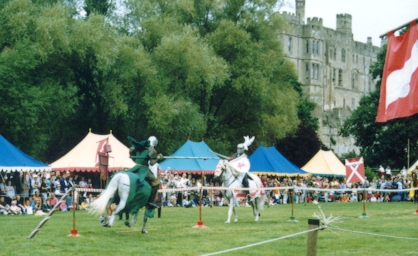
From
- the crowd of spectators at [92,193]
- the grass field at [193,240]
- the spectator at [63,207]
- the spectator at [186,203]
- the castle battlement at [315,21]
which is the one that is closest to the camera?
the grass field at [193,240]

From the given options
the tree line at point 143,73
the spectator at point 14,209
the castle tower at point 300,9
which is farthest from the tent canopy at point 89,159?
the castle tower at point 300,9

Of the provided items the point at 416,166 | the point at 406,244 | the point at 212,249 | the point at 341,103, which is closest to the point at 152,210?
the point at 212,249

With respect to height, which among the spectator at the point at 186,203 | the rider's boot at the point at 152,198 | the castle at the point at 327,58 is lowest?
the spectator at the point at 186,203

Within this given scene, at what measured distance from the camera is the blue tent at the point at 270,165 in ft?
148

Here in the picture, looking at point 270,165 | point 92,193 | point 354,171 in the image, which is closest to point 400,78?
point 354,171

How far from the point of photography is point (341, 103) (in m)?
156

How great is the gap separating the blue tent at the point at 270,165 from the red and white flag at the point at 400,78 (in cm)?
3201

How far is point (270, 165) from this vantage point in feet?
148

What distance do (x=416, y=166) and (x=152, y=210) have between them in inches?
1366

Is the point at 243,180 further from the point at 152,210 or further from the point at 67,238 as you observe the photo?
the point at 67,238

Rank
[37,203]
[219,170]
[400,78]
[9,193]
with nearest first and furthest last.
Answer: [400,78] → [219,170] → [9,193] → [37,203]

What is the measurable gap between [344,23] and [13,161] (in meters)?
138

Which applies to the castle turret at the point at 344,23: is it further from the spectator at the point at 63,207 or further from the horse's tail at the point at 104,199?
the horse's tail at the point at 104,199

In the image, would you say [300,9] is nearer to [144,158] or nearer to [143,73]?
[143,73]
